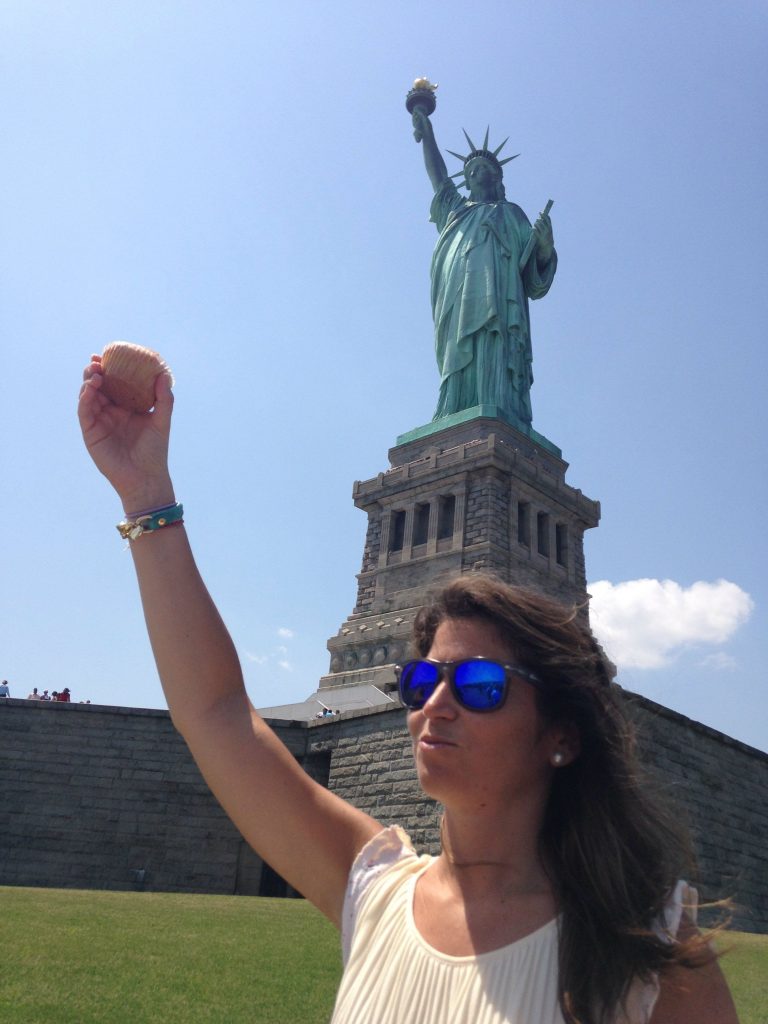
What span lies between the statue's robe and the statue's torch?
5889 mm

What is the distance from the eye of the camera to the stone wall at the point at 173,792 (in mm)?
13352

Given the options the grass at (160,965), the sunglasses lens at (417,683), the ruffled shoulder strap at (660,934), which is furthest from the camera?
the grass at (160,965)

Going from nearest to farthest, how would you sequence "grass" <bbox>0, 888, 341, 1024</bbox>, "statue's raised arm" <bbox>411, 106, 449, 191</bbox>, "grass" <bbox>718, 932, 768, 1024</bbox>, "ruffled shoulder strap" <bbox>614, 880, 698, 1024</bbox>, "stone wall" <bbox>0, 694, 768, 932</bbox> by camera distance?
"ruffled shoulder strap" <bbox>614, 880, 698, 1024</bbox> < "grass" <bbox>0, 888, 341, 1024</bbox> < "grass" <bbox>718, 932, 768, 1024</bbox> < "stone wall" <bbox>0, 694, 768, 932</bbox> < "statue's raised arm" <bbox>411, 106, 449, 191</bbox>

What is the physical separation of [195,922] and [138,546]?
667 centimetres

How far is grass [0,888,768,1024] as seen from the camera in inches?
191

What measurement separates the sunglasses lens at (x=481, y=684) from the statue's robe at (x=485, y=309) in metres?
26.3

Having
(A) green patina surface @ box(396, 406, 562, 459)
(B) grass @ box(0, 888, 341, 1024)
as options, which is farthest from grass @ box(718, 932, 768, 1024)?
(A) green patina surface @ box(396, 406, 562, 459)

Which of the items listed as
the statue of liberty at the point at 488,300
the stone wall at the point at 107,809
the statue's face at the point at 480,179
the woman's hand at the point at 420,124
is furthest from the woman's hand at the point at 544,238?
the stone wall at the point at 107,809

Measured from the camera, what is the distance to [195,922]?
772 cm

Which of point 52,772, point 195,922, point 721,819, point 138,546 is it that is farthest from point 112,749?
point 138,546

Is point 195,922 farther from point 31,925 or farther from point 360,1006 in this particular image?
point 360,1006

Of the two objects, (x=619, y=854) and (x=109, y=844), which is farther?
(x=109, y=844)

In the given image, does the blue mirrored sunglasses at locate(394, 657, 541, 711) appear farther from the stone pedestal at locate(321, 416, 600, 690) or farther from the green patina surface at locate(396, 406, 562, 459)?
the green patina surface at locate(396, 406, 562, 459)

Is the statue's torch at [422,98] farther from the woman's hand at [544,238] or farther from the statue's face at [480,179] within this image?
the woman's hand at [544,238]
